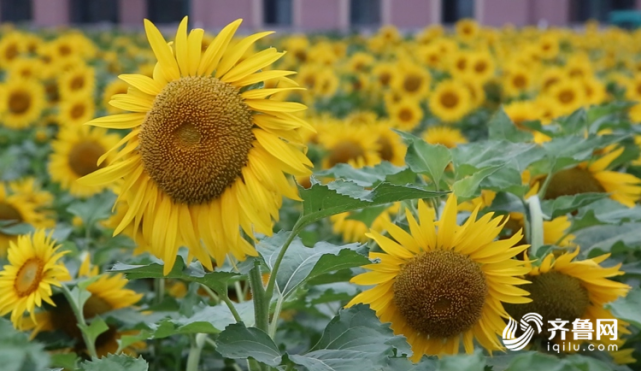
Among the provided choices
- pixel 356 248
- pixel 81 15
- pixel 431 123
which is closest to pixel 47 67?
pixel 431 123

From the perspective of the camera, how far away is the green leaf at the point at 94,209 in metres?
2.28

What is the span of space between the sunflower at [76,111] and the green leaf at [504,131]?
2.68m

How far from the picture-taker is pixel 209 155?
3.97ft

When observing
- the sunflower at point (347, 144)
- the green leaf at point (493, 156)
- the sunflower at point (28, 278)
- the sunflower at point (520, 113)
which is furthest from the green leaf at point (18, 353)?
the sunflower at point (347, 144)

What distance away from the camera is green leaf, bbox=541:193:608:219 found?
1.60 metres

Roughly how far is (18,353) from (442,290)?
689mm

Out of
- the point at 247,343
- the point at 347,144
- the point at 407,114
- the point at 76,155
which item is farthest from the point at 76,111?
the point at 247,343

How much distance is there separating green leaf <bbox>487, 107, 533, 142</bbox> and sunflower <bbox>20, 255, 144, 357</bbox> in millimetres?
913

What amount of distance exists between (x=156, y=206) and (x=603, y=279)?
2.58ft

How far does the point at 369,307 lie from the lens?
49.8 inches

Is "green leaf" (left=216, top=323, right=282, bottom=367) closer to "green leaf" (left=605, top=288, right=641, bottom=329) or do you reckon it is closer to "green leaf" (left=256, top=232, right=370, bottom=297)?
"green leaf" (left=256, top=232, right=370, bottom=297)

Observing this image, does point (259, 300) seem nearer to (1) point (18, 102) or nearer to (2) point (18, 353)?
(2) point (18, 353)

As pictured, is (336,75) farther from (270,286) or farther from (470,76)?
(270,286)

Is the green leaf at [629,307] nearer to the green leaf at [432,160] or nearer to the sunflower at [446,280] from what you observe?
the sunflower at [446,280]
